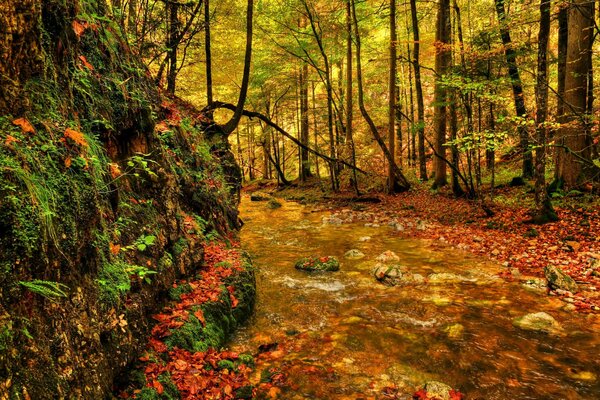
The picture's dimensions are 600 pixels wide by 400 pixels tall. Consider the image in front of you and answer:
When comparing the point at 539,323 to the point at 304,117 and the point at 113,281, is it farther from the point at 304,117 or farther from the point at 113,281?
the point at 304,117

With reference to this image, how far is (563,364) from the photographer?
4.36m

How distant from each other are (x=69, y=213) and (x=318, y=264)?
240 inches

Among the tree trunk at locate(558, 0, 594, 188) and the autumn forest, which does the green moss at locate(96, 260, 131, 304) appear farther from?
the tree trunk at locate(558, 0, 594, 188)

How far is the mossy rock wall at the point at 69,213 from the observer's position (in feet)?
6.88

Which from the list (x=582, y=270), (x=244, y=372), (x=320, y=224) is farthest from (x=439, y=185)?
(x=244, y=372)

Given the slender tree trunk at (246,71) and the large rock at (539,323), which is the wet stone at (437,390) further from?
the slender tree trunk at (246,71)

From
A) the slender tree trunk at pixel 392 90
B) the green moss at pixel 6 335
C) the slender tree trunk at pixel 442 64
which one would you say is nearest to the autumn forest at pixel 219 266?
the green moss at pixel 6 335

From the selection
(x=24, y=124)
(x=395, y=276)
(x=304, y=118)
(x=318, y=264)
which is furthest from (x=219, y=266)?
(x=304, y=118)

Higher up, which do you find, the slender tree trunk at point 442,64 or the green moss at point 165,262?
the slender tree trunk at point 442,64

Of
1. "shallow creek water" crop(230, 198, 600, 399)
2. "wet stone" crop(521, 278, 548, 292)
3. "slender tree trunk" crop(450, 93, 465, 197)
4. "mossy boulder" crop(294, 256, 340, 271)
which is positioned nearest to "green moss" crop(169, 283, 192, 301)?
"shallow creek water" crop(230, 198, 600, 399)

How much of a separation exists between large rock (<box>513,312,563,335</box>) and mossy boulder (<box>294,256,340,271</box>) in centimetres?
377

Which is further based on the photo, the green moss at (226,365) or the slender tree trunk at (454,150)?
the slender tree trunk at (454,150)

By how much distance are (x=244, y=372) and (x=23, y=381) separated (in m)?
2.67

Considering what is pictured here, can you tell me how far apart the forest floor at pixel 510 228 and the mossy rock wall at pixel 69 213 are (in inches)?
265
